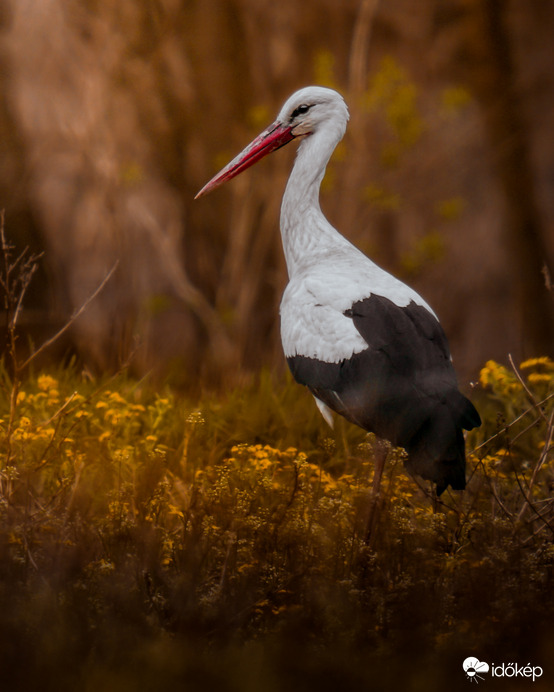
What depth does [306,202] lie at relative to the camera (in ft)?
14.9

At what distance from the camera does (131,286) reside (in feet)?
27.0

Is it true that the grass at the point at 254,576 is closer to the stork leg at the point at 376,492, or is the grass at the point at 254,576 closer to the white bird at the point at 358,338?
the stork leg at the point at 376,492

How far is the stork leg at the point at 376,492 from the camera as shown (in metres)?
3.47

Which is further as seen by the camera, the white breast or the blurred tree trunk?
the blurred tree trunk

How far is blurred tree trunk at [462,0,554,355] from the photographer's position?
23.5 ft

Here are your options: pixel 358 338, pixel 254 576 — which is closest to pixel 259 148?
pixel 358 338

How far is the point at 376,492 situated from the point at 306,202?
1.59 metres

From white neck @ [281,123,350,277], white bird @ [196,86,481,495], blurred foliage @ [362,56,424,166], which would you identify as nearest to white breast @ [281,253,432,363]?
white bird @ [196,86,481,495]

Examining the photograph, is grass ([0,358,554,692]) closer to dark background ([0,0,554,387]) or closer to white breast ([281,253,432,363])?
white breast ([281,253,432,363])

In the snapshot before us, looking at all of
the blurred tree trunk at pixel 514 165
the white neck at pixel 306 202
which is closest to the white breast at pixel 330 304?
A: the white neck at pixel 306 202

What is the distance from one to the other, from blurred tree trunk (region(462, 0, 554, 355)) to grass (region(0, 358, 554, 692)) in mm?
3112

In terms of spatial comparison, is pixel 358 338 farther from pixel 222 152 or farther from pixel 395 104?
pixel 222 152

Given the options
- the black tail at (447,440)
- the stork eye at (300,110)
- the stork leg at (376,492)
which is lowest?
the stork leg at (376,492)

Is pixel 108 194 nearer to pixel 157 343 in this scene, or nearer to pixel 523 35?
pixel 157 343
